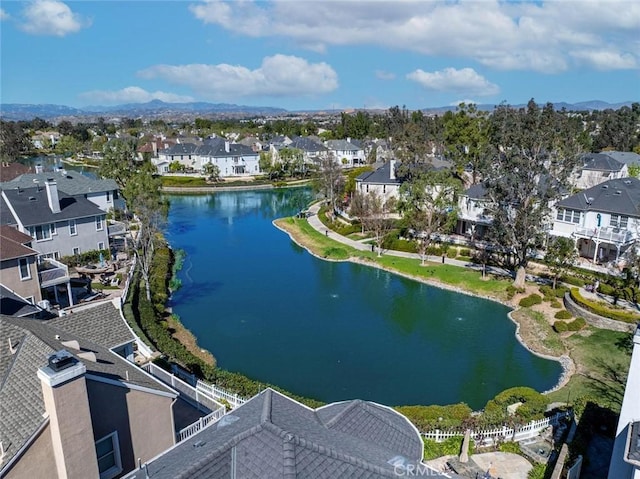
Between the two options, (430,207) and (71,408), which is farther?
(430,207)

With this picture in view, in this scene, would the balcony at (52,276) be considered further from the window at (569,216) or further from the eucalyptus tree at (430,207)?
the window at (569,216)

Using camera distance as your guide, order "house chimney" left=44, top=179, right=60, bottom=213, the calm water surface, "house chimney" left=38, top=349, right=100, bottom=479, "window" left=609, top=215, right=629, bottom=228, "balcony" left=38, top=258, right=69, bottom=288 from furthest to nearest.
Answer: "window" left=609, top=215, right=629, bottom=228, "house chimney" left=44, top=179, right=60, bottom=213, "balcony" left=38, top=258, right=69, bottom=288, the calm water surface, "house chimney" left=38, top=349, right=100, bottom=479

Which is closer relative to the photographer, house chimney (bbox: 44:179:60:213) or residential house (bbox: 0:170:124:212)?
house chimney (bbox: 44:179:60:213)

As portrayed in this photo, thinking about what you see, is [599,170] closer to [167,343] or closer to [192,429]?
[167,343]

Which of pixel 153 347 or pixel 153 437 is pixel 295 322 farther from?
pixel 153 437

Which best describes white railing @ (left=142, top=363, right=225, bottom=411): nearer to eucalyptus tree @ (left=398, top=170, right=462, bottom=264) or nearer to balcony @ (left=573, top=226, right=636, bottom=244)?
eucalyptus tree @ (left=398, top=170, right=462, bottom=264)

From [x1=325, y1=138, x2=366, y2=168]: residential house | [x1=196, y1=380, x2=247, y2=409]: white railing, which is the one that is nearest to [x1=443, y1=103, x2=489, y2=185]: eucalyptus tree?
[x1=325, y1=138, x2=366, y2=168]: residential house

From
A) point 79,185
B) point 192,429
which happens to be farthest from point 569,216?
point 79,185
